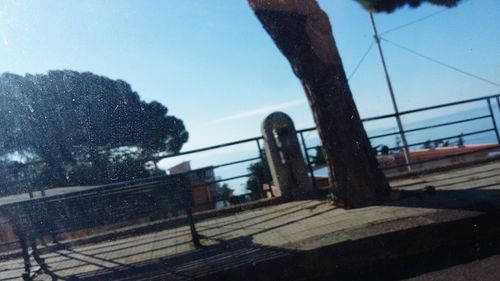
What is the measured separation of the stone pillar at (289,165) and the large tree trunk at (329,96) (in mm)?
1317

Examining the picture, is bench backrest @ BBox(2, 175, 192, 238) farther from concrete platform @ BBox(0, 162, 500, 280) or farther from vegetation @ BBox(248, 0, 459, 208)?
vegetation @ BBox(248, 0, 459, 208)

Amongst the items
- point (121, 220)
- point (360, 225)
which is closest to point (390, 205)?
point (360, 225)

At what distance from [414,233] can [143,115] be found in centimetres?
2296

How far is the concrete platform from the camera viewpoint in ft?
10.7

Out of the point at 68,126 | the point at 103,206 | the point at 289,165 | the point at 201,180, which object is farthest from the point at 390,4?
the point at 68,126

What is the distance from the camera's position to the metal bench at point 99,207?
4.21 metres

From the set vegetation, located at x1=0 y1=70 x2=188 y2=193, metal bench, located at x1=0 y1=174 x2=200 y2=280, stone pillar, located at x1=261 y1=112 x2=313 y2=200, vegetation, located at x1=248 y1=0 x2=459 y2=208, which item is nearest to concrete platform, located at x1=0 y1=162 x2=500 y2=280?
vegetation, located at x1=248 y1=0 x2=459 y2=208

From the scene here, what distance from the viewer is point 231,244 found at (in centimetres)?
404

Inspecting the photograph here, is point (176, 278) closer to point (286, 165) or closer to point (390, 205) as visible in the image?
point (390, 205)

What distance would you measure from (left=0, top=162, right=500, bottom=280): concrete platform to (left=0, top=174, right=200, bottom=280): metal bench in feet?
1.41

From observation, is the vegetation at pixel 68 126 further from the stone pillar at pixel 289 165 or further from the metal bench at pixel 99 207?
the metal bench at pixel 99 207

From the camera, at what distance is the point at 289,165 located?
623cm

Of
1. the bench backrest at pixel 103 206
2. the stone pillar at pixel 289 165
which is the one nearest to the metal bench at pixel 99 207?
the bench backrest at pixel 103 206

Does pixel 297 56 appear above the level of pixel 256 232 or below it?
above
